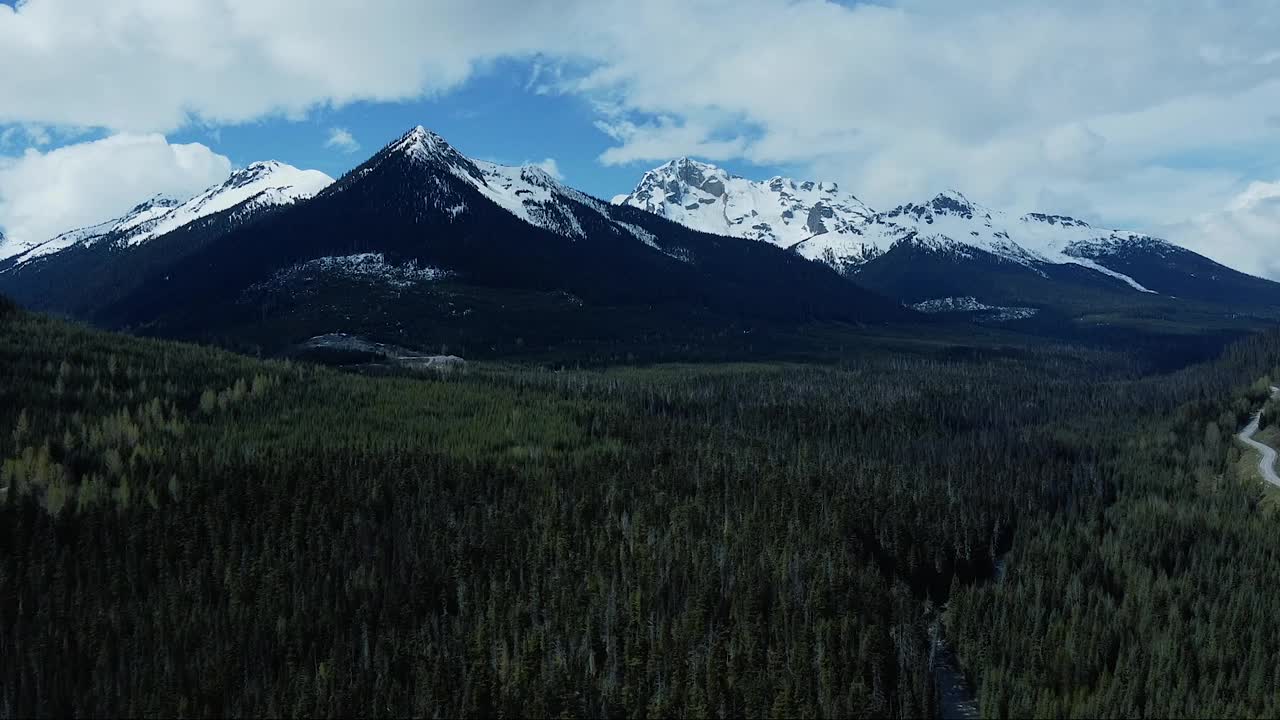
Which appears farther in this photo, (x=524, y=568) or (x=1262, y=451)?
(x=1262, y=451)

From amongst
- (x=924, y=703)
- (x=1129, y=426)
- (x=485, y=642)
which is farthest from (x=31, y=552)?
(x=1129, y=426)

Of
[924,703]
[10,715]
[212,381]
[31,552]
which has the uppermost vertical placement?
[212,381]

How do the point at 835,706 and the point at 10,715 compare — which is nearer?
the point at 10,715

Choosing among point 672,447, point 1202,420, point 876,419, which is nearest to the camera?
point 672,447

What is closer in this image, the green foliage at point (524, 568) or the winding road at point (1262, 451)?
the green foliage at point (524, 568)

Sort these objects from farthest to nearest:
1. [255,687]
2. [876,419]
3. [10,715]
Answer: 1. [876,419]
2. [255,687]
3. [10,715]

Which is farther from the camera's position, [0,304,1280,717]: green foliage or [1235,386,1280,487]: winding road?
[1235,386,1280,487]: winding road

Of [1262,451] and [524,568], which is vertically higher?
[1262,451]

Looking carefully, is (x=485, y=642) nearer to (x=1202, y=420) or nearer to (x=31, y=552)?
(x=31, y=552)
